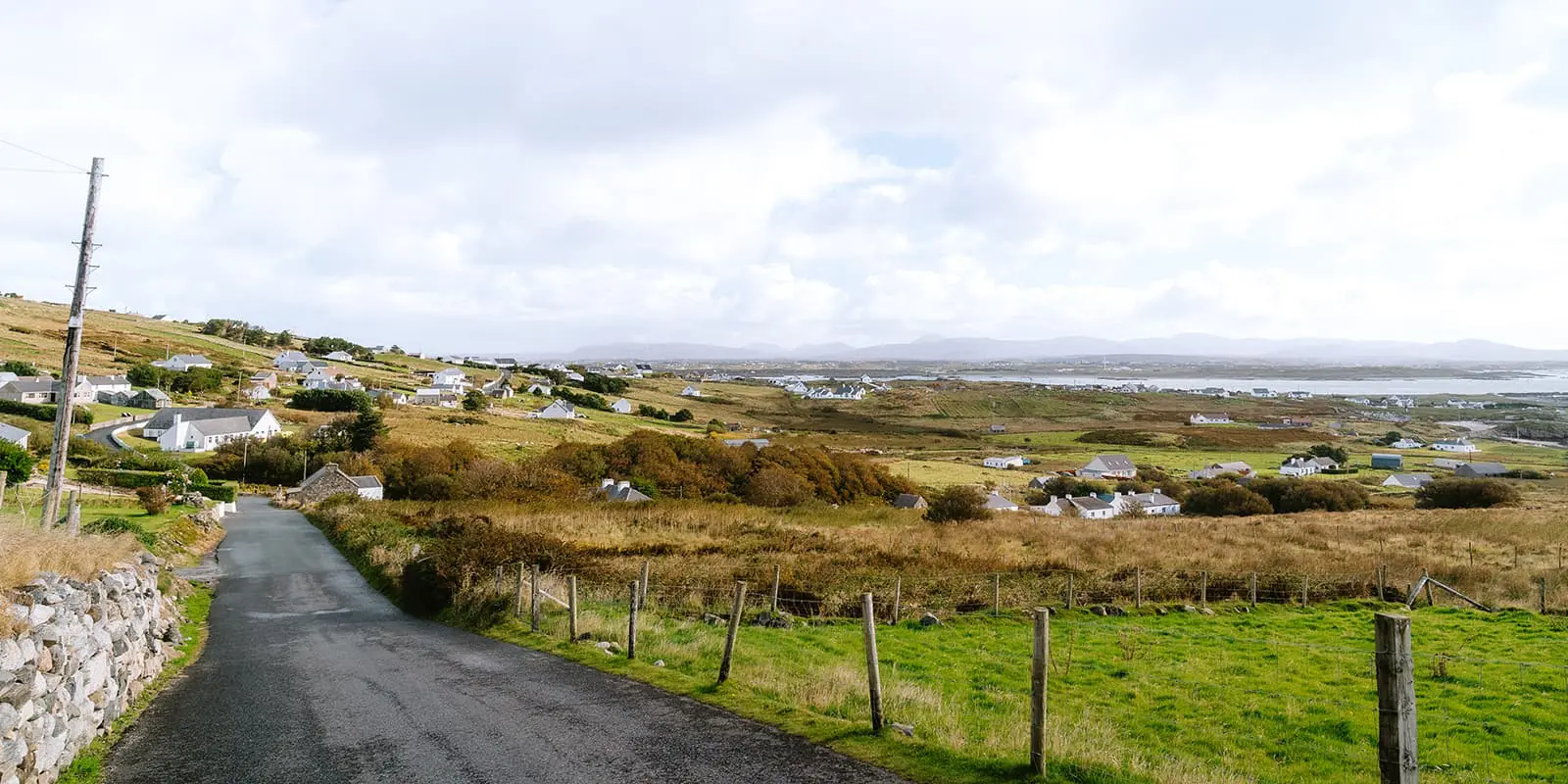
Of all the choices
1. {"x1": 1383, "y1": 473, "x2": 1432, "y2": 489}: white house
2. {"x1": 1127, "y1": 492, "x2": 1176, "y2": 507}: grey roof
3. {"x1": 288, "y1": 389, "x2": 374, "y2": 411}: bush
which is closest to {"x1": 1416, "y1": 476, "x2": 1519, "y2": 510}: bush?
{"x1": 1127, "y1": 492, "x2": 1176, "y2": 507}: grey roof

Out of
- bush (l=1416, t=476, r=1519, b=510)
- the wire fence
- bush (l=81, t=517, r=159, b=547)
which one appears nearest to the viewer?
the wire fence

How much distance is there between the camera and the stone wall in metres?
7.10

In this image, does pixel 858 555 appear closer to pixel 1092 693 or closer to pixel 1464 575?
pixel 1092 693

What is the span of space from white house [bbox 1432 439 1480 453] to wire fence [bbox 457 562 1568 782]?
121 metres

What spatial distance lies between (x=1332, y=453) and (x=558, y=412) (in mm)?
97062

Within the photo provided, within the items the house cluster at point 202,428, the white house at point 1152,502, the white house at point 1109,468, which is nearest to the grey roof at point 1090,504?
the white house at point 1152,502

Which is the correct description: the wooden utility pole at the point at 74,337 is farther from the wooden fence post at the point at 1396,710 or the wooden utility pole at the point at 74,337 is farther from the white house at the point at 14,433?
the white house at the point at 14,433

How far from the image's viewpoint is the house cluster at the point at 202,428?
6800cm

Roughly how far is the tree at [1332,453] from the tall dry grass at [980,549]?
59.2 meters

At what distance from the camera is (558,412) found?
99.4 metres

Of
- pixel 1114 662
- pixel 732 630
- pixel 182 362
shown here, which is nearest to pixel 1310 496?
pixel 1114 662

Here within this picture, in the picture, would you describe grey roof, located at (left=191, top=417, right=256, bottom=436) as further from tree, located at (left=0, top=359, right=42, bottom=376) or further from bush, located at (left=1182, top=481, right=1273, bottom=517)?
bush, located at (left=1182, top=481, right=1273, bottom=517)

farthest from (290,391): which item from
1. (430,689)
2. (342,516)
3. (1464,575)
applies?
(1464,575)

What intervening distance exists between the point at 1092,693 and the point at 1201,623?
7.74 meters
